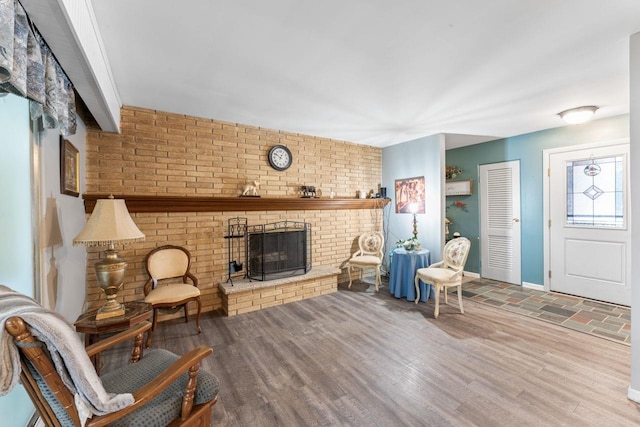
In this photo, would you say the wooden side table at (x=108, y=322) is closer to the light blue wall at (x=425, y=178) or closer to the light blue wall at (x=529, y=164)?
the light blue wall at (x=425, y=178)

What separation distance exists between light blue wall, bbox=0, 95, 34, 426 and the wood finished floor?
99 cm

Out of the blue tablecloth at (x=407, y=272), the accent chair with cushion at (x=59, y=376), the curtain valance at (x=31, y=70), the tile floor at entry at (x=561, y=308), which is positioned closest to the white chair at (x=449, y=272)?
the blue tablecloth at (x=407, y=272)

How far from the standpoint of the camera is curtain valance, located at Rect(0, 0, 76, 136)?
1.02m

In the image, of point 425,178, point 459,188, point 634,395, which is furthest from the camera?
point 459,188

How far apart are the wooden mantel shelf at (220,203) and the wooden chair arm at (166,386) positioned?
89.0 inches

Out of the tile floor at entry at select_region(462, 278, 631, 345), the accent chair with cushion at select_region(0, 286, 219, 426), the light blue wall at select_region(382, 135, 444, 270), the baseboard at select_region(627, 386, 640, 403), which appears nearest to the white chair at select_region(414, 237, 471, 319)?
the light blue wall at select_region(382, 135, 444, 270)

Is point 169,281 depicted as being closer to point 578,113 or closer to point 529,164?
point 578,113

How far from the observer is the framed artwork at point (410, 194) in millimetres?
4387

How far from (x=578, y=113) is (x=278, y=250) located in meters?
4.05

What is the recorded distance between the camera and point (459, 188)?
4.99 meters

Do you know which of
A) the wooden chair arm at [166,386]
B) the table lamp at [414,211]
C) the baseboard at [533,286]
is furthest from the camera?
the table lamp at [414,211]

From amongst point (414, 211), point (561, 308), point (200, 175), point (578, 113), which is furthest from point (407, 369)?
point (578, 113)

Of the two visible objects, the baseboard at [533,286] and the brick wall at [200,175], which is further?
the baseboard at [533,286]

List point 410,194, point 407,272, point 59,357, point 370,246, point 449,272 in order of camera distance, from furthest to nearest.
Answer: point 370,246, point 410,194, point 407,272, point 449,272, point 59,357
